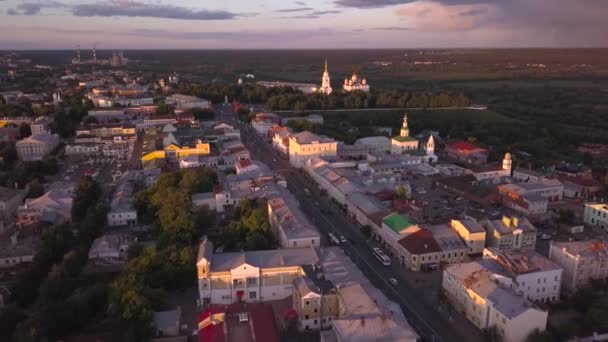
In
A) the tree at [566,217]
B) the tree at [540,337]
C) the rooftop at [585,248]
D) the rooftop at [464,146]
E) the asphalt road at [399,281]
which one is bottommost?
the asphalt road at [399,281]

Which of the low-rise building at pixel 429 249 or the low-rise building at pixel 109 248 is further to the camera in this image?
the low-rise building at pixel 109 248

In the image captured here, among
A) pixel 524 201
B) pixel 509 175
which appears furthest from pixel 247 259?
pixel 509 175

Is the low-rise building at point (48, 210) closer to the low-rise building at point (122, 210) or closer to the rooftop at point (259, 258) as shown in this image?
the low-rise building at point (122, 210)

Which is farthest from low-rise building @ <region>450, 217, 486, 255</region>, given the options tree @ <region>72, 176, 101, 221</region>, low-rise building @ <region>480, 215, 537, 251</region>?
tree @ <region>72, 176, 101, 221</region>

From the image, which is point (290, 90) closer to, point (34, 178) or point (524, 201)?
point (34, 178)

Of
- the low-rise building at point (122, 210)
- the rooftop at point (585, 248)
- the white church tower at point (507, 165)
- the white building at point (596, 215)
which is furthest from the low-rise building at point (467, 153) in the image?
the low-rise building at point (122, 210)

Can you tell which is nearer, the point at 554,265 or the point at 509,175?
the point at 554,265

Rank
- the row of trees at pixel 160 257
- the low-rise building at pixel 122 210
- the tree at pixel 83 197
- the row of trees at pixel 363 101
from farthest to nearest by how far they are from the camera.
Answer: the row of trees at pixel 363 101 → the tree at pixel 83 197 → the low-rise building at pixel 122 210 → the row of trees at pixel 160 257

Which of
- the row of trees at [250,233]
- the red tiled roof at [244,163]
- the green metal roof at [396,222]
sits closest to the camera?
the row of trees at [250,233]
